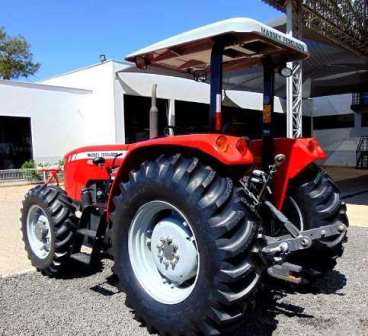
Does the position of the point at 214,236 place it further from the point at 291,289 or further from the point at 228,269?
the point at 291,289

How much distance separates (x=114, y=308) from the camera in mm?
3645

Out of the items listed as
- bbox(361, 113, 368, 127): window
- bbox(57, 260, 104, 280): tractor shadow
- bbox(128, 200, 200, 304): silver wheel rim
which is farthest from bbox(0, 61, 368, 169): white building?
bbox(128, 200, 200, 304): silver wheel rim

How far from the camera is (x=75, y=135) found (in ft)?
62.8

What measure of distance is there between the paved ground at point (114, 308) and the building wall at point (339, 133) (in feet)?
84.1

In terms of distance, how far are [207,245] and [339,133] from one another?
28.7 m

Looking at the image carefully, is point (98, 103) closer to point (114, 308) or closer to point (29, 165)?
point (29, 165)

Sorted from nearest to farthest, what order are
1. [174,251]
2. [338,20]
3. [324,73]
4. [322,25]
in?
1. [174,251]
2. [322,25]
3. [338,20]
4. [324,73]

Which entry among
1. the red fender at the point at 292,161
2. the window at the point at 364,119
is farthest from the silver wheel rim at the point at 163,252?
the window at the point at 364,119

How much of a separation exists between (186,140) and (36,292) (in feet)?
7.71

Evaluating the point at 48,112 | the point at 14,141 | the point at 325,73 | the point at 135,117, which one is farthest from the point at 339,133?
the point at 14,141

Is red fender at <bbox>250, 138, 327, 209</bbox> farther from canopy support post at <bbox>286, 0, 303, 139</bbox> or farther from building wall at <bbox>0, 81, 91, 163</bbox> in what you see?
building wall at <bbox>0, 81, 91, 163</bbox>

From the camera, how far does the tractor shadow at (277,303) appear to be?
3.21 meters

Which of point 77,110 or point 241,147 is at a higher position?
point 77,110

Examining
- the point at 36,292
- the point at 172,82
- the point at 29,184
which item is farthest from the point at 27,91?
the point at 36,292
